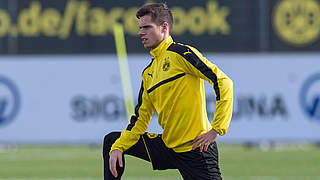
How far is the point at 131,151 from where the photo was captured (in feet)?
22.8

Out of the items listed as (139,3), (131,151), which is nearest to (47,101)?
(139,3)

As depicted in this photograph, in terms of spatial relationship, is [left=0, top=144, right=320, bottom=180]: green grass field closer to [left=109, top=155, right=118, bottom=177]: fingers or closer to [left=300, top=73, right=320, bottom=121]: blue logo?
[left=300, top=73, right=320, bottom=121]: blue logo

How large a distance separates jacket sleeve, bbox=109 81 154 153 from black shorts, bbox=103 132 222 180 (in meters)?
0.07

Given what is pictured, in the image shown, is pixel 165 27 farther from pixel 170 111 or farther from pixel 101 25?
pixel 101 25

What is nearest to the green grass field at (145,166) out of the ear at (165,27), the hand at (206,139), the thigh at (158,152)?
the thigh at (158,152)

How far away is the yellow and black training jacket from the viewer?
657 cm

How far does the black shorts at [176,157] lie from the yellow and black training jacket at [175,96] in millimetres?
63

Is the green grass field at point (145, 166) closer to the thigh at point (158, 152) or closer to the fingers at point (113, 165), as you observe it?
the thigh at point (158, 152)

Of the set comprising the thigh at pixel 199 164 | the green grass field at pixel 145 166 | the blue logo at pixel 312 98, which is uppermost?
the thigh at pixel 199 164

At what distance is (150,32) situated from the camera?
21.5ft

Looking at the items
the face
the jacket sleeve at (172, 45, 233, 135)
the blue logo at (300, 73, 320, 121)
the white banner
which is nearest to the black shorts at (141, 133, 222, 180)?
the jacket sleeve at (172, 45, 233, 135)

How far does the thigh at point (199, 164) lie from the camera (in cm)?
672

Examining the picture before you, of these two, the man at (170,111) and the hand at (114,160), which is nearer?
the man at (170,111)

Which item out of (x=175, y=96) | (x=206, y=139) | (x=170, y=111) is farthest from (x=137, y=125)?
(x=206, y=139)
